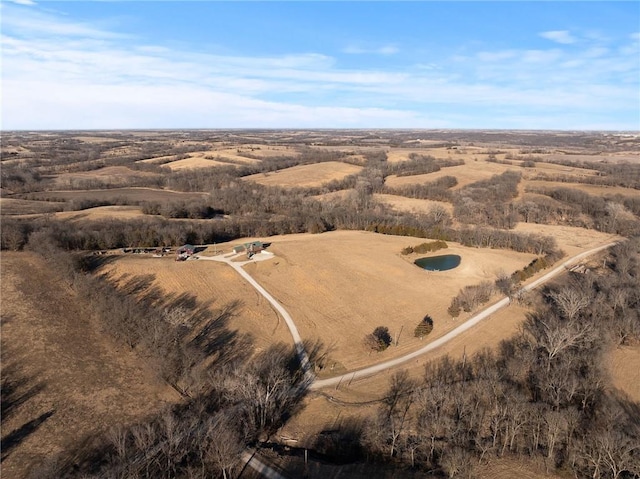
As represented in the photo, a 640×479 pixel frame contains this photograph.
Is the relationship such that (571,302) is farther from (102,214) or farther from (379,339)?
(102,214)

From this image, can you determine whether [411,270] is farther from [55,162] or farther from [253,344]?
[55,162]

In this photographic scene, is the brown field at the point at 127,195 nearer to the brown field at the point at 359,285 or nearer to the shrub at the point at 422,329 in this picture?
the brown field at the point at 359,285

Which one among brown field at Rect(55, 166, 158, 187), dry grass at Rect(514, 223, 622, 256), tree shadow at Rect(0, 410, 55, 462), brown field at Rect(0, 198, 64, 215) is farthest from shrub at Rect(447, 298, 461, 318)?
brown field at Rect(55, 166, 158, 187)

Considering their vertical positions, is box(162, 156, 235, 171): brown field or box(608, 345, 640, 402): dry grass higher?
box(162, 156, 235, 171): brown field

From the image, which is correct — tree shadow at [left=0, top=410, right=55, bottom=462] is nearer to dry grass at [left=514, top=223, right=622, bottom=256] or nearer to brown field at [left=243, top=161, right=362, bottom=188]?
dry grass at [left=514, top=223, right=622, bottom=256]

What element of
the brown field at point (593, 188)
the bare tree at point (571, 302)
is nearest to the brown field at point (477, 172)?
the brown field at point (593, 188)

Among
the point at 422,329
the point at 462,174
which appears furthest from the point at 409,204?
the point at 422,329
